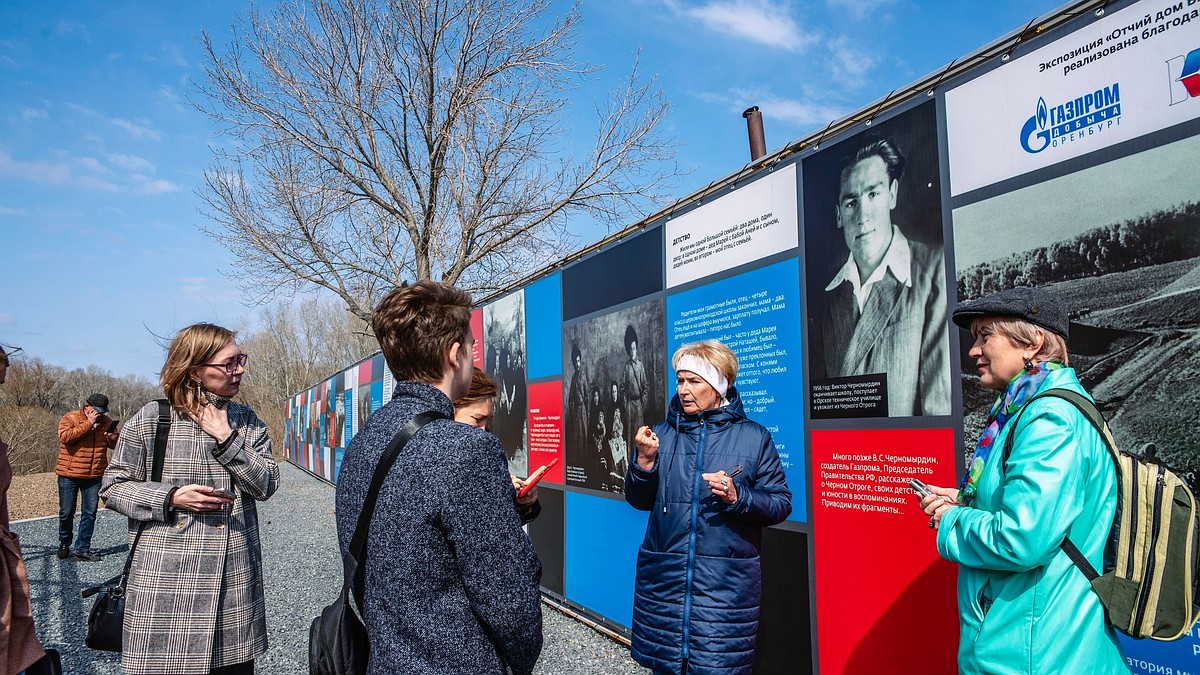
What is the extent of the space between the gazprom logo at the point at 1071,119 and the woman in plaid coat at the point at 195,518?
3.26 meters

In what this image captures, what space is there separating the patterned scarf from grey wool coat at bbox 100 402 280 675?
8.84 ft

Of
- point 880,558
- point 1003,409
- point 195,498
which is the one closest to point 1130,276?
point 1003,409

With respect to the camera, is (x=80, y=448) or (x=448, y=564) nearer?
(x=448, y=564)

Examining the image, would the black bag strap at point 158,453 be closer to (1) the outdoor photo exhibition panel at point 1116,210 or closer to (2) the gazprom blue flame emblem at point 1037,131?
(1) the outdoor photo exhibition panel at point 1116,210

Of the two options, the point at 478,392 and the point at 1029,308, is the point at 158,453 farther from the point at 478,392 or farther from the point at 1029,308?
the point at 1029,308

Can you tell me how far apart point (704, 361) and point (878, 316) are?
31.8 inches

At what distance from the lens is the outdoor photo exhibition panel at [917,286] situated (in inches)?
89.7

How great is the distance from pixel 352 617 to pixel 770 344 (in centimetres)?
265

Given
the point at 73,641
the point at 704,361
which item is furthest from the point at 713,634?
the point at 73,641

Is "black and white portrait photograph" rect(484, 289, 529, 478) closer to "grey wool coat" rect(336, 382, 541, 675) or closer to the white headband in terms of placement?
the white headband

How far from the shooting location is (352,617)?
6.16ft

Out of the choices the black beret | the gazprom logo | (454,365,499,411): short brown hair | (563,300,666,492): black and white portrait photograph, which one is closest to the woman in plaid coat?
(454,365,499,411): short brown hair

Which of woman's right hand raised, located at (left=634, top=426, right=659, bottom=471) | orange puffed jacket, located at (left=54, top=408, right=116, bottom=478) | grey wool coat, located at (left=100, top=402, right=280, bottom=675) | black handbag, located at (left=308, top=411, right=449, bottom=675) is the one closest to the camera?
black handbag, located at (left=308, top=411, right=449, bottom=675)

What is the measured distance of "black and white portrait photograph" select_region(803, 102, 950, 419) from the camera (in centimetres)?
301
